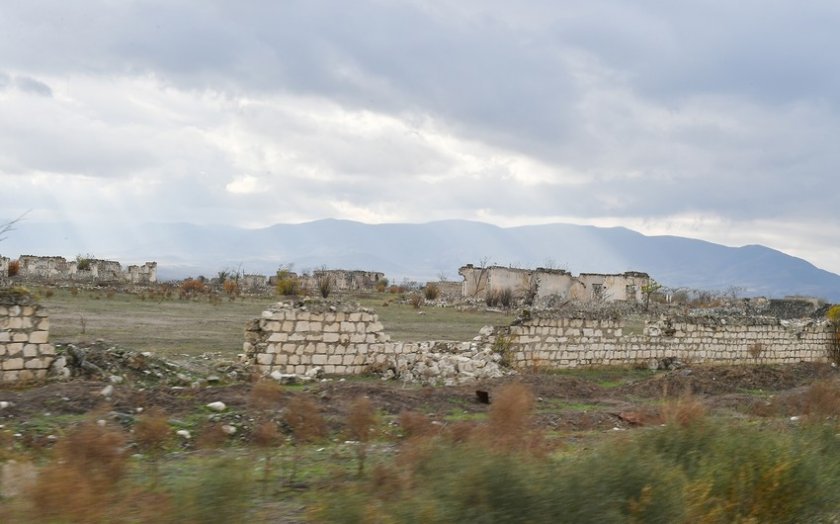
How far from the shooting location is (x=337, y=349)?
54.5 ft

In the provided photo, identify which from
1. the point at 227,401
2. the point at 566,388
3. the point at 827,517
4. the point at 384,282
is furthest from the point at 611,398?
the point at 384,282

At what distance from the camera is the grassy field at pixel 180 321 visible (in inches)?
786

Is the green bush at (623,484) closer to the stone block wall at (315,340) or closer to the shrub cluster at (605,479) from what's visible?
the shrub cluster at (605,479)

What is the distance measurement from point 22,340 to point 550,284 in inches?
1670

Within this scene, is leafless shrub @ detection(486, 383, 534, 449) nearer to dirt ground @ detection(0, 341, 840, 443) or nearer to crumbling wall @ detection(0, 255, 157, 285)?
dirt ground @ detection(0, 341, 840, 443)

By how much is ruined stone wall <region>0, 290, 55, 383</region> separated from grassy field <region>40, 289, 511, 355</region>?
4.17 meters

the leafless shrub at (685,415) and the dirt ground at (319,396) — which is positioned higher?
the leafless shrub at (685,415)

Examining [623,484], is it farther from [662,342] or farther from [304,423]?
[662,342]

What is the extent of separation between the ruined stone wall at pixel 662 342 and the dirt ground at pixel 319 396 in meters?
1.27

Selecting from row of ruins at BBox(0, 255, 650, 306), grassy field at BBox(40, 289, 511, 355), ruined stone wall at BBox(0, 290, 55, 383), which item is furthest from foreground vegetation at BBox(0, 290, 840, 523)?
row of ruins at BBox(0, 255, 650, 306)

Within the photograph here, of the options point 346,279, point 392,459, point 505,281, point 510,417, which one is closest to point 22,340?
point 392,459

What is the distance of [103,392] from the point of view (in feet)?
37.4

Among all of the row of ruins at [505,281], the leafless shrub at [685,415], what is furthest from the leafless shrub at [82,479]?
the row of ruins at [505,281]

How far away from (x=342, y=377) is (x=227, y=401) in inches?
194
